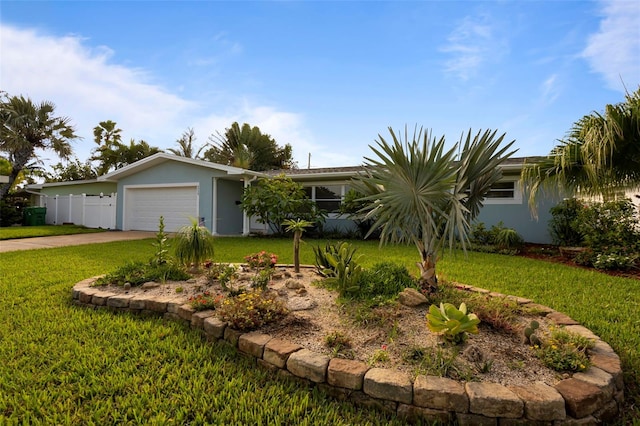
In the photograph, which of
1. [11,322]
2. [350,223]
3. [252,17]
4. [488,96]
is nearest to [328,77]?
[252,17]

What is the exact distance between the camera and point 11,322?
332cm

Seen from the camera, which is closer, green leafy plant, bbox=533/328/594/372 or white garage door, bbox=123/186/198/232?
green leafy plant, bbox=533/328/594/372

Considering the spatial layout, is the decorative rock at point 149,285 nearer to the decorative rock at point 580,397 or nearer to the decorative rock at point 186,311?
the decorative rock at point 186,311

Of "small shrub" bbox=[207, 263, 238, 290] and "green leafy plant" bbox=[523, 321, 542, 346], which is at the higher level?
"small shrub" bbox=[207, 263, 238, 290]

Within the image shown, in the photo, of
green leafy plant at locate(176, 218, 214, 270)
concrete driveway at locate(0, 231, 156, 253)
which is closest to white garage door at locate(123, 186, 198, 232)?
concrete driveway at locate(0, 231, 156, 253)

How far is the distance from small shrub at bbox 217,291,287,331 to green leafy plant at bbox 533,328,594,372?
214 cm

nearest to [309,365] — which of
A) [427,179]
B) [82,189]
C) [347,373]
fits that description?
[347,373]

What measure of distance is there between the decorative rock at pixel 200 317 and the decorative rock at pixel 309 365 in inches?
46.2

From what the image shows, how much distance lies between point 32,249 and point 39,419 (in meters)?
8.81

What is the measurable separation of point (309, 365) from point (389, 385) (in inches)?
22.5

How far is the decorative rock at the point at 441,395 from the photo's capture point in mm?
1934

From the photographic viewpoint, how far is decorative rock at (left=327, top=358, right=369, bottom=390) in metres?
2.14

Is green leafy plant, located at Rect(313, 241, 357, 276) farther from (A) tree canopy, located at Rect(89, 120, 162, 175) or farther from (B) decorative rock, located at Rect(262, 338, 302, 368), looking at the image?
(A) tree canopy, located at Rect(89, 120, 162, 175)

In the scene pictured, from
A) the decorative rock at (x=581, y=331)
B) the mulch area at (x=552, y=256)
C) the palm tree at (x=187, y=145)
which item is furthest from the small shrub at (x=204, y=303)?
the palm tree at (x=187, y=145)
